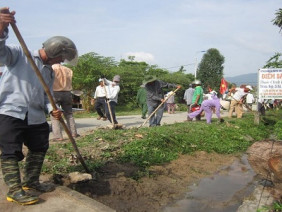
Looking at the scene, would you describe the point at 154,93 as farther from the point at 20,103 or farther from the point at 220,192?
the point at 20,103

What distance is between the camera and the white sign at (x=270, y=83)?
1173 cm

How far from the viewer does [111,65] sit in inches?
941

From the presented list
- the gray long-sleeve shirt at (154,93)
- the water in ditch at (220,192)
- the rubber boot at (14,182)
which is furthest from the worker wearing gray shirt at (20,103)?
the gray long-sleeve shirt at (154,93)

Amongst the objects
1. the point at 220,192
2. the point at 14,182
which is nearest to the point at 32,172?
the point at 14,182

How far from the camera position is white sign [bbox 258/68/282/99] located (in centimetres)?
1173

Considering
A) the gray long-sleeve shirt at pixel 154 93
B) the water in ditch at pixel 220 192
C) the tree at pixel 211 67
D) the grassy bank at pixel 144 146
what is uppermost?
the tree at pixel 211 67

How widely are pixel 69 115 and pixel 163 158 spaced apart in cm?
256

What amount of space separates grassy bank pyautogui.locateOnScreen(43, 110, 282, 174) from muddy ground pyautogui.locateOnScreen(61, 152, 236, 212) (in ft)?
0.94

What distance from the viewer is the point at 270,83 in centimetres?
1181

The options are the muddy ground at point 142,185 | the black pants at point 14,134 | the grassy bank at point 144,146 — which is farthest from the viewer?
the grassy bank at point 144,146

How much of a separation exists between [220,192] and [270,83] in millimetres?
7679

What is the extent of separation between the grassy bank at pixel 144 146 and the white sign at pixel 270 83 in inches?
102

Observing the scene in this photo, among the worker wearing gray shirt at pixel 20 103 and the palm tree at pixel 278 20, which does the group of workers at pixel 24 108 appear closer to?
the worker wearing gray shirt at pixel 20 103

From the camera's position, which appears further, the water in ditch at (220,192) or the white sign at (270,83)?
the white sign at (270,83)
